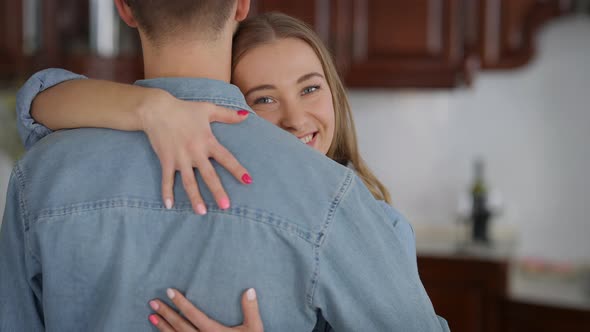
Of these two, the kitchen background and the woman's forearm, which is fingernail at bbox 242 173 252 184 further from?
the kitchen background

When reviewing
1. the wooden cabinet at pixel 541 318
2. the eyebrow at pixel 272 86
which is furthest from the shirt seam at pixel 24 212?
the wooden cabinet at pixel 541 318

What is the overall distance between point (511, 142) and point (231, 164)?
277 centimetres

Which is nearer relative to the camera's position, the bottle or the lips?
the lips

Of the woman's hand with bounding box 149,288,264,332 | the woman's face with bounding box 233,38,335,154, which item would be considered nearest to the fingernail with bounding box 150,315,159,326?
the woman's hand with bounding box 149,288,264,332

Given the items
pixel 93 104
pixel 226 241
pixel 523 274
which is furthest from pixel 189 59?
pixel 523 274

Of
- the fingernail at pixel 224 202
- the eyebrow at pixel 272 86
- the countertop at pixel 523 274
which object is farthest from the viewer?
the countertop at pixel 523 274

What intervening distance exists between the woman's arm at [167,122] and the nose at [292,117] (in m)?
0.43

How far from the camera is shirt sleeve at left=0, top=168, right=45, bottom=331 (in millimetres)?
1027

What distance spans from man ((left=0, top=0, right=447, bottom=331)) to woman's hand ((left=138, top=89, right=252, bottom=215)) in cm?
2

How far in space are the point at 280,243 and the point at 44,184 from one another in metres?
0.33

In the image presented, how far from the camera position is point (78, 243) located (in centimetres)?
95

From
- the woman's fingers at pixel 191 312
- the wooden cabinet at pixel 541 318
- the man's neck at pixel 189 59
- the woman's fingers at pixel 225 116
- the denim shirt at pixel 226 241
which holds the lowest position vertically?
the wooden cabinet at pixel 541 318

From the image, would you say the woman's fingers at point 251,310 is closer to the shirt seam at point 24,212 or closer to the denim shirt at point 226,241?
the denim shirt at point 226,241

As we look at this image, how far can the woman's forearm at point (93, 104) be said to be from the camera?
972 millimetres
